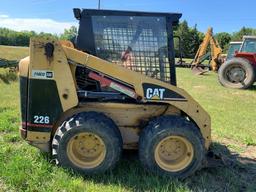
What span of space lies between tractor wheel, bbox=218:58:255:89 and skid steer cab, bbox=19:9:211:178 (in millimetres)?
11030

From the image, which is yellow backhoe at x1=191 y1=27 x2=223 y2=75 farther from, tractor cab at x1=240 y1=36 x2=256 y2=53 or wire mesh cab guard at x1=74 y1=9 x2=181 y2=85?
wire mesh cab guard at x1=74 y1=9 x2=181 y2=85

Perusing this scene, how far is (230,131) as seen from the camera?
8086 millimetres

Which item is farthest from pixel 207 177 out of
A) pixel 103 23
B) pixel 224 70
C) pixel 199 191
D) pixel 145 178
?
pixel 224 70

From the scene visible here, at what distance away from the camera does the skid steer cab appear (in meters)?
5.13

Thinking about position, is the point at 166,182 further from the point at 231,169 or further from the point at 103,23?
the point at 103,23

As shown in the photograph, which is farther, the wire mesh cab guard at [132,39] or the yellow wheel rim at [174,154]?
the wire mesh cab guard at [132,39]

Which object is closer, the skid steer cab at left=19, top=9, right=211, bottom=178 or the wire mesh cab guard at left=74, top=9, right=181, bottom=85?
the skid steer cab at left=19, top=9, right=211, bottom=178

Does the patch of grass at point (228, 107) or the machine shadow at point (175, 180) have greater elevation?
the patch of grass at point (228, 107)

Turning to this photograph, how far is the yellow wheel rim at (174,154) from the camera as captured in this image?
5.22 meters

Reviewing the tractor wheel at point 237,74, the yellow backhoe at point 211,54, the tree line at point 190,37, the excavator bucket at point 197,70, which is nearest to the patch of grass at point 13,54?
the tree line at point 190,37

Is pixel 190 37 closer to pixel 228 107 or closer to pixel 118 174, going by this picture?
pixel 228 107

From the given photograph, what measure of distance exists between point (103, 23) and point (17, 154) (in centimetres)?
208

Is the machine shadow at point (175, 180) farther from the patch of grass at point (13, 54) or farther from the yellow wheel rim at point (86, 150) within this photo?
the patch of grass at point (13, 54)

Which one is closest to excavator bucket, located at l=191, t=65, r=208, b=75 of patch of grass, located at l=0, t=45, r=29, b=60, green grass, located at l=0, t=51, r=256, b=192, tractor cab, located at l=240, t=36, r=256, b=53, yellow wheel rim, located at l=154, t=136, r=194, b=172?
tractor cab, located at l=240, t=36, r=256, b=53
